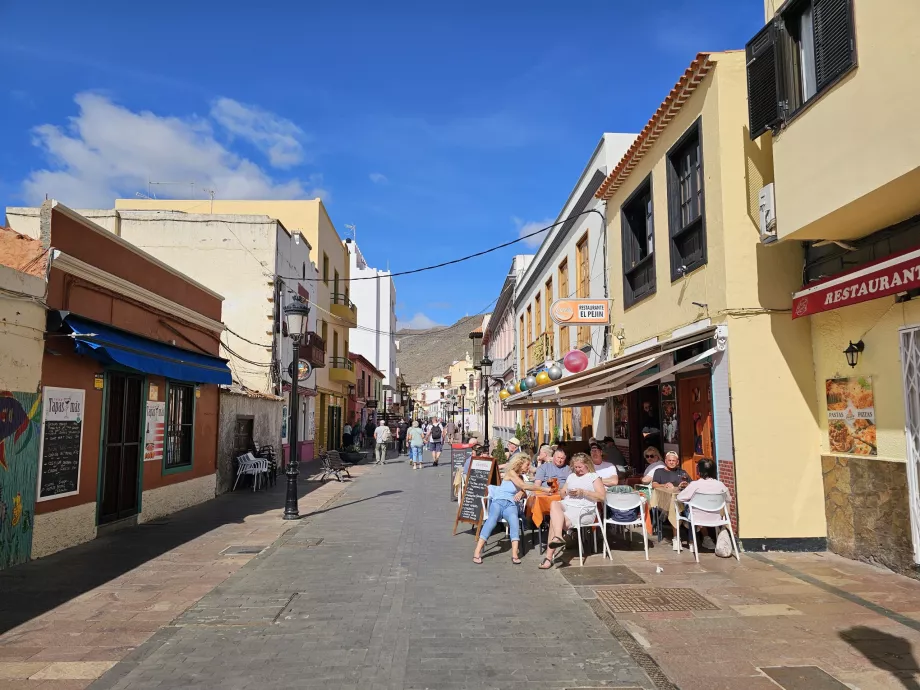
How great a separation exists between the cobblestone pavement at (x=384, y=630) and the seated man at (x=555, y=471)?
146cm

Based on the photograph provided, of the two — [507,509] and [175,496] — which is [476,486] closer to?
[507,509]

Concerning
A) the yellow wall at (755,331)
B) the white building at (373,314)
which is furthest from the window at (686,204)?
the white building at (373,314)

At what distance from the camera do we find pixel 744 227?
8164 mm

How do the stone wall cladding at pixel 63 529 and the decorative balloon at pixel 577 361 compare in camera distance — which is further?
the decorative balloon at pixel 577 361

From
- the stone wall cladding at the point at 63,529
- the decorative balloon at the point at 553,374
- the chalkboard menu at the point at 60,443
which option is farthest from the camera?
the decorative balloon at the point at 553,374

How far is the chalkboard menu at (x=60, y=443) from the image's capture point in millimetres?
7652

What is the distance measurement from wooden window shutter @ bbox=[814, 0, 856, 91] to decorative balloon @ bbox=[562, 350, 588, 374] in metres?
8.11

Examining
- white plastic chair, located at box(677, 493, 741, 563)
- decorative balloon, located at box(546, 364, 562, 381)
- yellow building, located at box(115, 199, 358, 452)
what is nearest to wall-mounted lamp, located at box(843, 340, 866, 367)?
white plastic chair, located at box(677, 493, 741, 563)

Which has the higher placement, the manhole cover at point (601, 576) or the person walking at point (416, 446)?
the person walking at point (416, 446)

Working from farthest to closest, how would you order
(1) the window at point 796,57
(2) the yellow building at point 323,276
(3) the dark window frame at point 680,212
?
(2) the yellow building at point 323,276 < (3) the dark window frame at point 680,212 < (1) the window at point 796,57

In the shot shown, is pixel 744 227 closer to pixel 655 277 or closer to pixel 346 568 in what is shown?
pixel 655 277

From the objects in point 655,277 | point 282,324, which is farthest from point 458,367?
point 655,277

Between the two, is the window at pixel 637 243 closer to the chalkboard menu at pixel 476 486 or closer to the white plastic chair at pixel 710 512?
the chalkboard menu at pixel 476 486

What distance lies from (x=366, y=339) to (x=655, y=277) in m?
46.0
